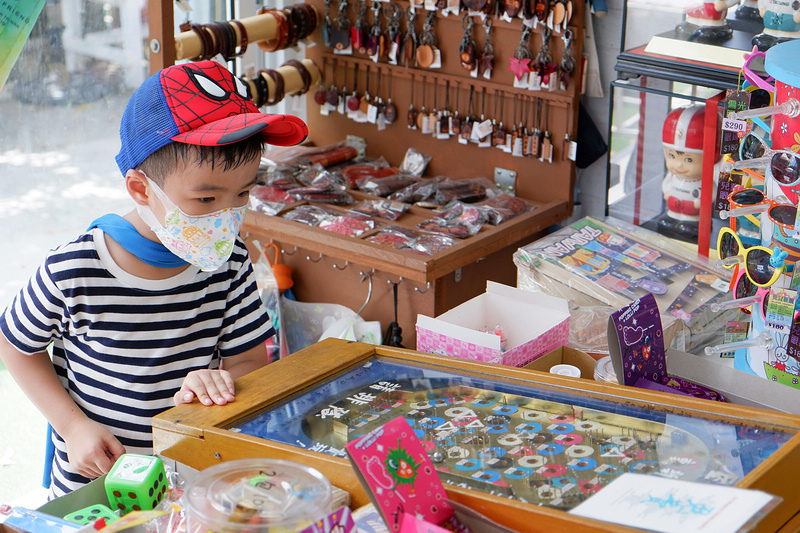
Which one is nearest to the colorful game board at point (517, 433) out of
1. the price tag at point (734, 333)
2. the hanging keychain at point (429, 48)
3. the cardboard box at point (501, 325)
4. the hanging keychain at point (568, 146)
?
the cardboard box at point (501, 325)

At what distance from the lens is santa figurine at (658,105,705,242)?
228cm

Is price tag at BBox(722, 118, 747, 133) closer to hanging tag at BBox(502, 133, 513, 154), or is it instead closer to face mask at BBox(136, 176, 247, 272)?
face mask at BBox(136, 176, 247, 272)

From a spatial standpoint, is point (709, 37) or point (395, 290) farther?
point (395, 290)

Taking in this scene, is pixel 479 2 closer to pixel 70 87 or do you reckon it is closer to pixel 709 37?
pixel 709 37

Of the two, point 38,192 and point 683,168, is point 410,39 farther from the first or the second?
point 38,192

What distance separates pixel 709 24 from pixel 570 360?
1.06m

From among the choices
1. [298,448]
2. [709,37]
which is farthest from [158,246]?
[709,37]

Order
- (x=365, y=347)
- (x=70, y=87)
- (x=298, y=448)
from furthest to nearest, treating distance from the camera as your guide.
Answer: (x=70, y=87) < (x=365, y=347) < (x=298, y=448)

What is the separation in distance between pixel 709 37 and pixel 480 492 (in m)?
1.63

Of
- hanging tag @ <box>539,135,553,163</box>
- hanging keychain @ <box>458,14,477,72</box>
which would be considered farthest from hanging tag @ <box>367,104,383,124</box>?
hanging tag @ <box>539,135,553,163</box>

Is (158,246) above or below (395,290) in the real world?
above

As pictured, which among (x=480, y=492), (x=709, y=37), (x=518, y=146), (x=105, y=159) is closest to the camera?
(x=480, y=492)

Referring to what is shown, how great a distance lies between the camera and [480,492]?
1.06 m

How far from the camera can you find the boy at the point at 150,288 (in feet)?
4.86
